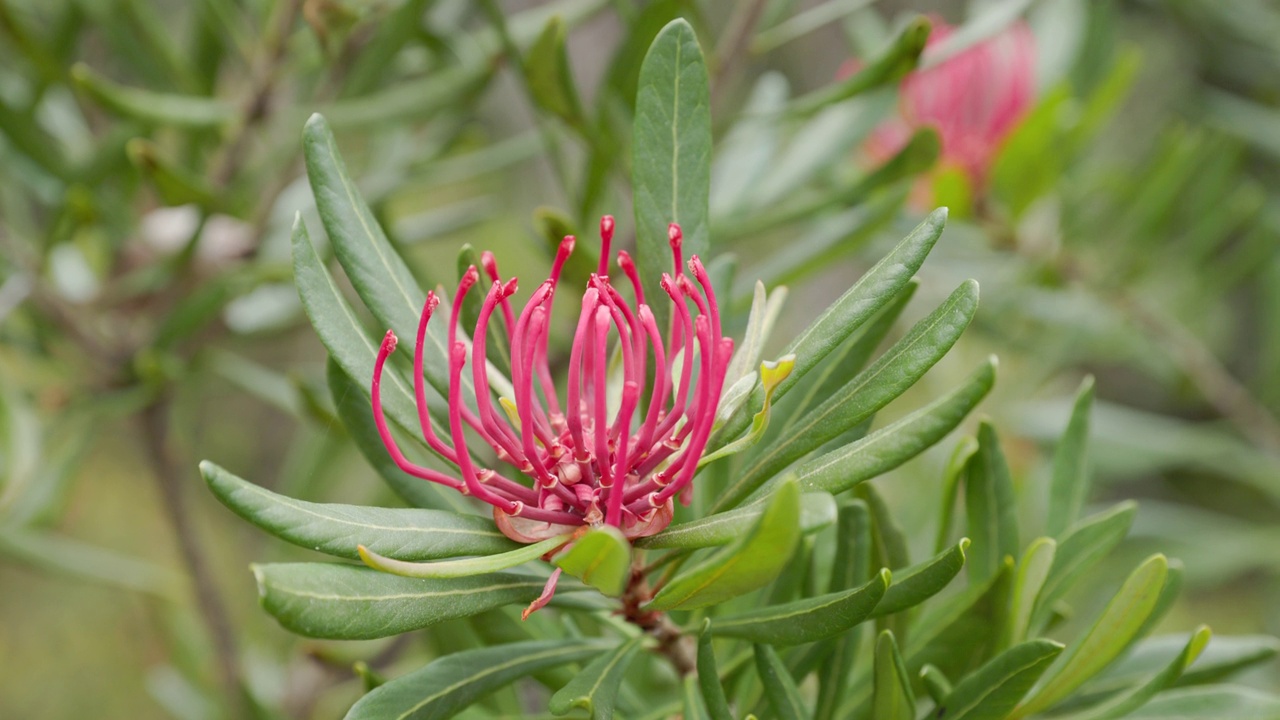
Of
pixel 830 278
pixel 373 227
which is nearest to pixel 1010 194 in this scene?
pixel 373 227

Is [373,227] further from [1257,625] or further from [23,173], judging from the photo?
[1257,625]

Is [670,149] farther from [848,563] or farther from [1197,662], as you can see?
[1197,662]

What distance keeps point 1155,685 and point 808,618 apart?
0.58 ft

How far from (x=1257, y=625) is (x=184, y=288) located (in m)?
2.00

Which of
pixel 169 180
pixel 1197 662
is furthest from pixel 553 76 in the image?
pixel 1197 662

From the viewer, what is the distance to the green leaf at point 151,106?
2.28 feet

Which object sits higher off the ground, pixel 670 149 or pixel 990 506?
pixel 670 149

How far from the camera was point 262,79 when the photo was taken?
875 millimetres

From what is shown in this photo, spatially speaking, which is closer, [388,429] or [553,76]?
[388,429]

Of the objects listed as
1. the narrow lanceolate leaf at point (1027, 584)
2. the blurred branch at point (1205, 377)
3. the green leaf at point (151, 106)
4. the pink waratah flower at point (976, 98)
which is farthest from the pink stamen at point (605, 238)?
the blurred branch at point (1205, 377)

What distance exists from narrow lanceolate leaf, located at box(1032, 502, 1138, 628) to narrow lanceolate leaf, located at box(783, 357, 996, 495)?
0.55 feet

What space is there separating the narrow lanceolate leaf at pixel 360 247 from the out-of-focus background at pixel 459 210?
170 mm

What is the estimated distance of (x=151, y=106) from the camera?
2.40 ft

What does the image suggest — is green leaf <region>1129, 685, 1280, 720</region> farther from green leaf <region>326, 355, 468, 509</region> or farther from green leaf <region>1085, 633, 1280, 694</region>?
green leaf <region>326, 355, 468, 509</region>
